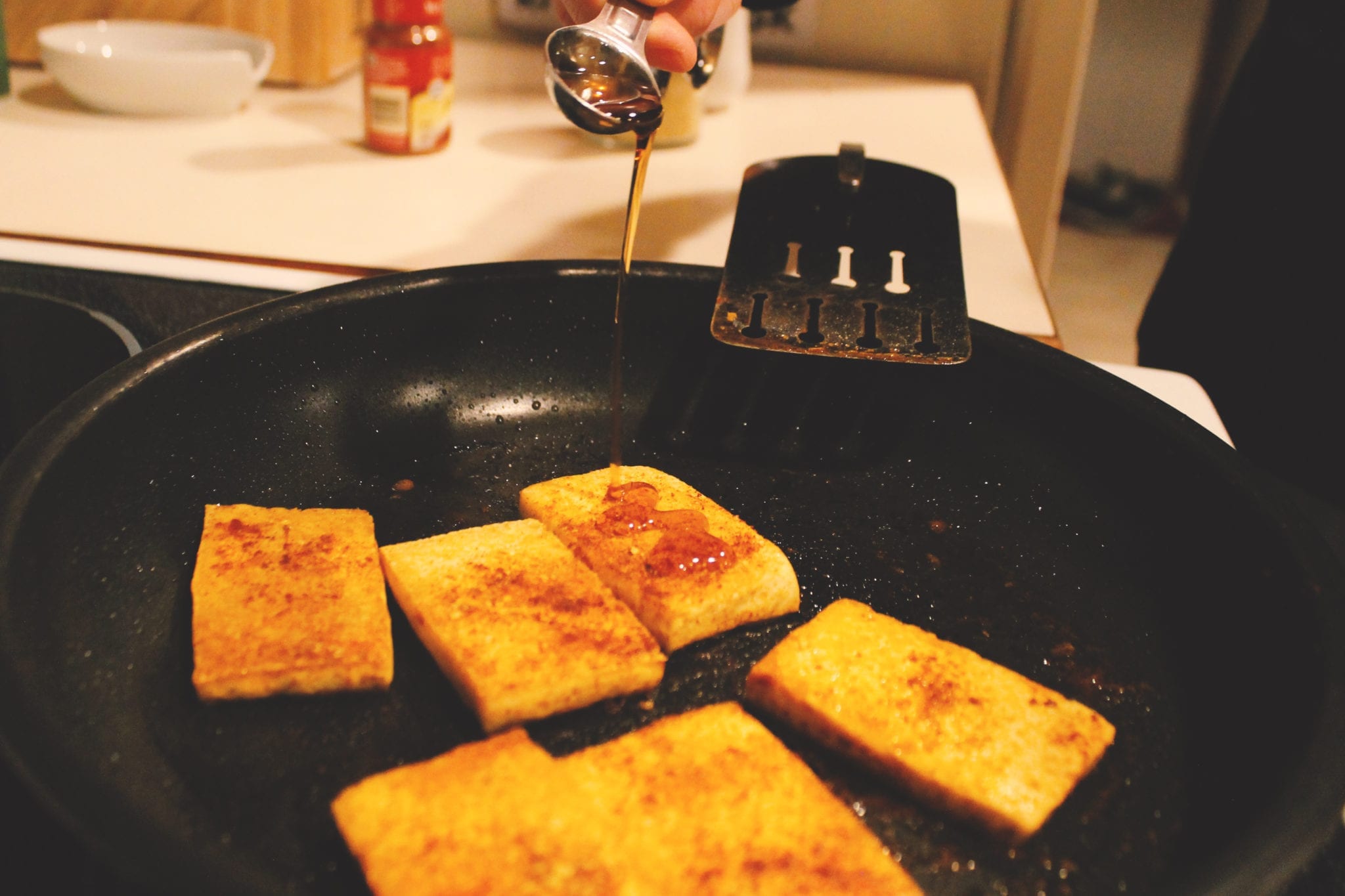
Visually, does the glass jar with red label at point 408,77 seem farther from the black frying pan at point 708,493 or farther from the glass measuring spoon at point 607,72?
the glass measuring spoon at point 607,72

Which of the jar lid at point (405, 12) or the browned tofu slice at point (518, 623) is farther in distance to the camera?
the jar lid at point (405, 12)

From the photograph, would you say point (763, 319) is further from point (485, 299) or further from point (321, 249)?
point (321, 249)

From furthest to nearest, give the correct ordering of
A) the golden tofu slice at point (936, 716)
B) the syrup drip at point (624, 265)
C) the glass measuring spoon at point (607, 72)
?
the syrup drip at point (624, 265) → the glass measuring spoon at point (607, 72) → the golden tofu slice at point (936, 716)

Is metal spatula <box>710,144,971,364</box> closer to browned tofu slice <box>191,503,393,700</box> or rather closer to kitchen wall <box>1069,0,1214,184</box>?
browned tofu slice <box>191,503,393,700</box>

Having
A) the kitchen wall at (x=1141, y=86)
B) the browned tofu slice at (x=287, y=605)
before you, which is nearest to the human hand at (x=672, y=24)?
the browned tofu slice at (x=287, y=605)

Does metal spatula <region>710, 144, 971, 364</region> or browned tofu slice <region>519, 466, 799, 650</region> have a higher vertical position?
metal spatula <region>710, 144, 971, 364</region>

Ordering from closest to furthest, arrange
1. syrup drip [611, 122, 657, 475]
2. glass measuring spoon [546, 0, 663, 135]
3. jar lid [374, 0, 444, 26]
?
glass measuring spoon [546, 0, 663, 135] < syrup drip [611, 122, 657, 475] < jar lid [374, 0, 444, 26]

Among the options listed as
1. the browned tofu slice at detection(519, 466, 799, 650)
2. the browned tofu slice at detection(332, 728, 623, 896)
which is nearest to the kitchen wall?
the browned tofu slice at detection(519, 466, 799, 650)
